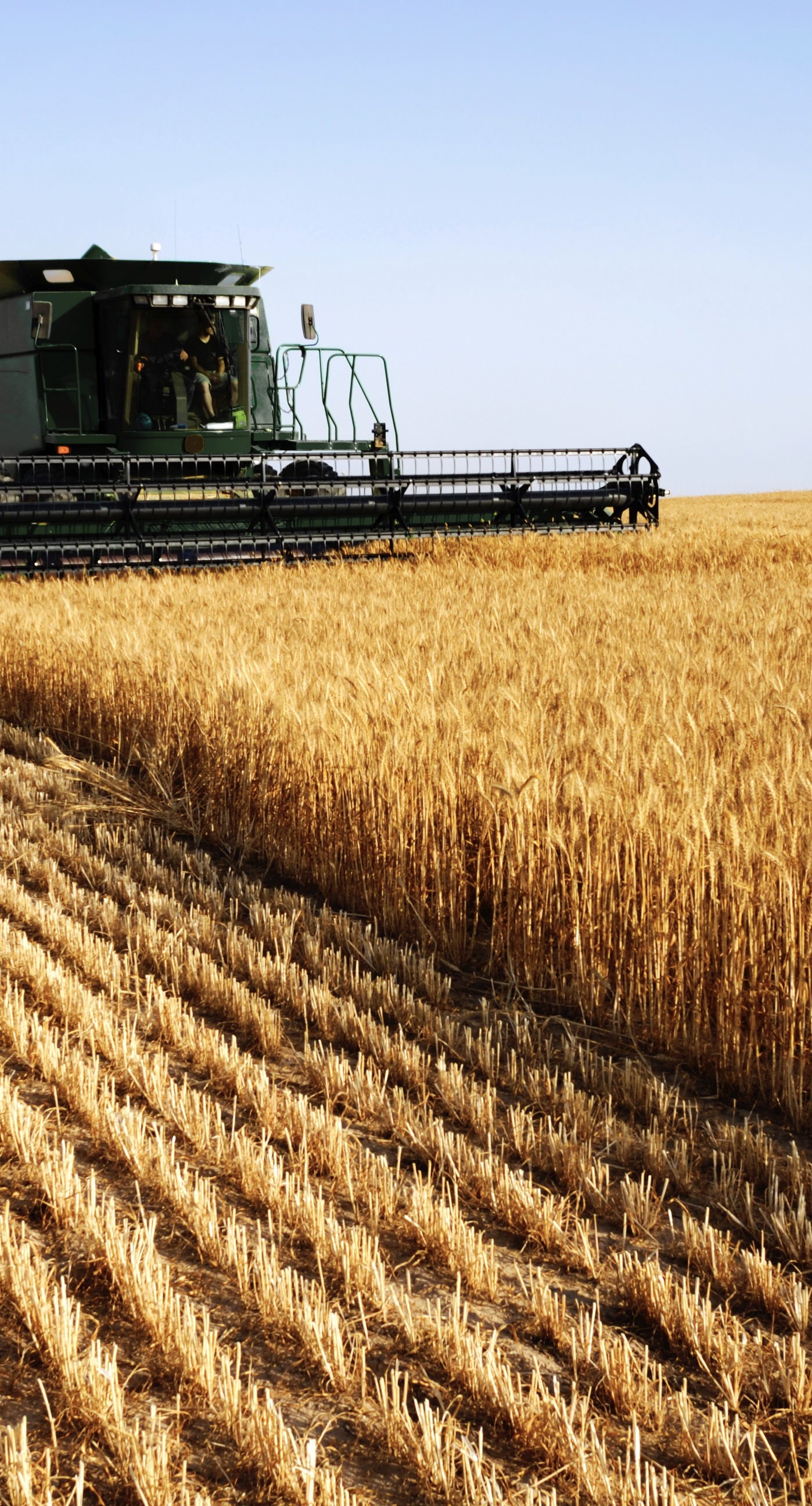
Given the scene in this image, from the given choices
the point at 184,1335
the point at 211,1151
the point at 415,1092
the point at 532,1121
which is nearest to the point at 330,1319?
the point at 184,1335

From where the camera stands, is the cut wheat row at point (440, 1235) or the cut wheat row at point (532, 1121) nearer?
the cut wheat row at point (440, 1235)

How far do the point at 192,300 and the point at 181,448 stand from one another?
1353 millimetres

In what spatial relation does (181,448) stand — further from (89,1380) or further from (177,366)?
(89,1380)

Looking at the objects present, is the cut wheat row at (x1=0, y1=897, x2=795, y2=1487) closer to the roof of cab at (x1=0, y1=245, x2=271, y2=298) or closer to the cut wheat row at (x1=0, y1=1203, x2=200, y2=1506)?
→ the cut wheat row at (x1=0, y1=1203, x2=200, y2=1506)

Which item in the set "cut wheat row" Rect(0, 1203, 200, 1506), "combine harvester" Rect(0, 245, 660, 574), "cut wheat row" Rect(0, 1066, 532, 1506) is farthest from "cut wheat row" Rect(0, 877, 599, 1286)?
"combine harvester" Rect(0, 245, 660, 574)

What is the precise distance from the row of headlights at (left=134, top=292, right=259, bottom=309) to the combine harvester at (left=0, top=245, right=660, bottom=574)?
0.6 inches

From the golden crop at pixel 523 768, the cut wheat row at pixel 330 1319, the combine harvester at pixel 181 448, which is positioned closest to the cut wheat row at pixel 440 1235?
the cut wheat row at pixel 330 1319

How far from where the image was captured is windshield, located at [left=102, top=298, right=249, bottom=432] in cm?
1304

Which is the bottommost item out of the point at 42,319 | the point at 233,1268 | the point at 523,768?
the point at 233,1268

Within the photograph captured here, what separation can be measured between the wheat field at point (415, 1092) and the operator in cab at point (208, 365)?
7625 millimetres

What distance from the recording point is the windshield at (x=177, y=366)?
13039 mm

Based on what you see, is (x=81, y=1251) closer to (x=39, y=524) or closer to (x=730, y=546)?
(x=39, y=524)

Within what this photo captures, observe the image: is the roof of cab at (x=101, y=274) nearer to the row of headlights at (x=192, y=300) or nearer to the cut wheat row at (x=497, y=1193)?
the row of headlights at (x=192, y=300)

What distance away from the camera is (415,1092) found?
3.12 m
